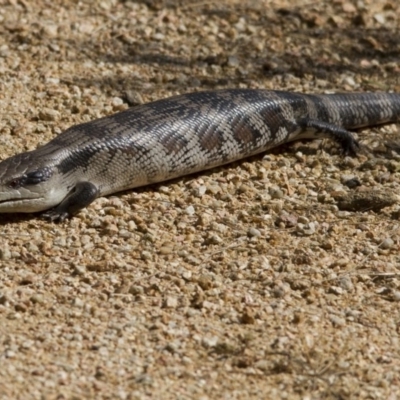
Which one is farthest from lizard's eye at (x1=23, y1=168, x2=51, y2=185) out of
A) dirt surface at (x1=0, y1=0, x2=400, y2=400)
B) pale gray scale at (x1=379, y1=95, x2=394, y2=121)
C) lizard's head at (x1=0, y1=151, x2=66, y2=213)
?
pale gray scale at (x1=379, y1=95, x2=394, y2=121)

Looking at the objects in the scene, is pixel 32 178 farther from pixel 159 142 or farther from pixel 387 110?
pixel 387 110

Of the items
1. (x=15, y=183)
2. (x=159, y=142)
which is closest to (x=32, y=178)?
(x=15, y=183)

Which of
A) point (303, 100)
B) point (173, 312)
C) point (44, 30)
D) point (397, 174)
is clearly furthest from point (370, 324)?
point (44, 30)

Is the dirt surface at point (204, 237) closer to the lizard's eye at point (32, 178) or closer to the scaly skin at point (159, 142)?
the scaly skin at point (159, 142)

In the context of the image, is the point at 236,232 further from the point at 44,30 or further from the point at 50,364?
the point at 44,30

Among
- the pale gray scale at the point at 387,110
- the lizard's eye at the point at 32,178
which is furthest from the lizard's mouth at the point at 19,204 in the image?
the pale gray scale at the point at 387,110

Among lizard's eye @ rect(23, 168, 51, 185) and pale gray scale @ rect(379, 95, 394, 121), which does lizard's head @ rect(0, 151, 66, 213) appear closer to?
lizard's eye @ rect(23, 168, 51, 185)

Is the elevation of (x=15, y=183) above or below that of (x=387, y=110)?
above
